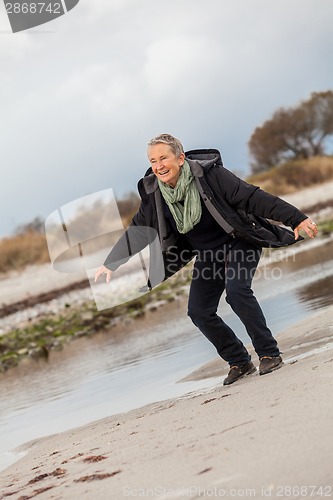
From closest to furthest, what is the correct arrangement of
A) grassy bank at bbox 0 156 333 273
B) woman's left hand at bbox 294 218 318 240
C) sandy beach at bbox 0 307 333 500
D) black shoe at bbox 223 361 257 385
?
sandy beach at bbox 0 307 333 500 < woman's left hand at bbox 294 218 318 240 < black shoe at bbox 223 361 257 385 < grassy bank at bbox 0 156 333 273

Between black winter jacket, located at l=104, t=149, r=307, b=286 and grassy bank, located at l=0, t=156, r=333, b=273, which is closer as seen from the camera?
black winter jacket, located at l=104, t=149, r=307, b=286

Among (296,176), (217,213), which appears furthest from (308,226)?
(296,176)

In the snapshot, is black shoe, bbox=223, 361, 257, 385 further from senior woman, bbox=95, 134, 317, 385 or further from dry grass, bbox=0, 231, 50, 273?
dry grass, bbox=0, 231, 50, 273

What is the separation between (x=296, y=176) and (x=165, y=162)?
36.7 m

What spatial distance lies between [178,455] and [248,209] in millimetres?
2267

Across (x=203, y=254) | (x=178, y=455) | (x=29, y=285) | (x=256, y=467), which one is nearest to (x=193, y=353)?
(x=203, y=254)

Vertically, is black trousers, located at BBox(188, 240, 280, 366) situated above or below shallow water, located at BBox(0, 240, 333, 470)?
above

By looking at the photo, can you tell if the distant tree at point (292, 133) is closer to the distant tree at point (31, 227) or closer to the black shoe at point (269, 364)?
the distant tree at point (31, 227)

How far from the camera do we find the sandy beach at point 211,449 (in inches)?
118

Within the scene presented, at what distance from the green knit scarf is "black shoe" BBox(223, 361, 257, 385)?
101cm

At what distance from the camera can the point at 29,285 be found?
91.6 feet

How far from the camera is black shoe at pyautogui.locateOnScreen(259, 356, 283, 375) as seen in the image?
5.45 meters

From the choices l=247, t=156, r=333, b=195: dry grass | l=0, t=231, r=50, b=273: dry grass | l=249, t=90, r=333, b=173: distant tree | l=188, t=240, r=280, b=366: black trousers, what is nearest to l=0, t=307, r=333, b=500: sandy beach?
l=188, t=240, r=280, b=366: black trousers

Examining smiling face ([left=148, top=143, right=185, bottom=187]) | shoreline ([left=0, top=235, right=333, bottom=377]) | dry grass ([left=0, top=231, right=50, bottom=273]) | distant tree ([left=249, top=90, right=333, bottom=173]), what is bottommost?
shoreline ([left=0, top=235, right=333, bottom=377])
